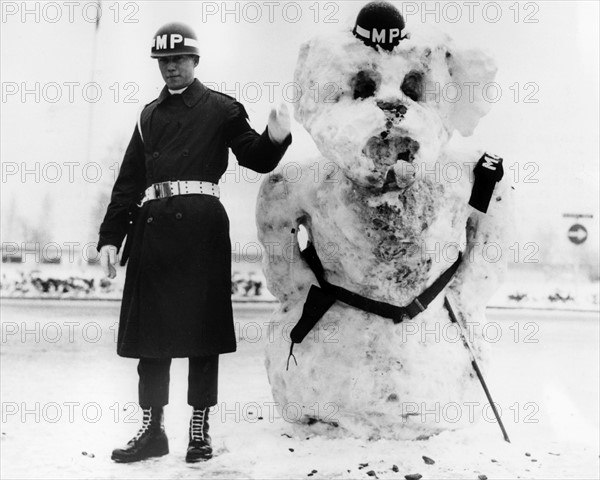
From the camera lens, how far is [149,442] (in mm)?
1470

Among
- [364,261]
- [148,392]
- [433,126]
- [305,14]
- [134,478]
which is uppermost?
[305,14]

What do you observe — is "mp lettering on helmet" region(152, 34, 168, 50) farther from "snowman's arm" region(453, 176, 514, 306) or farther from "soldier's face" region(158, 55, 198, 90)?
"snowman's arm" region(453, 176, 514, 306)

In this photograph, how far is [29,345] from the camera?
66.7 inches

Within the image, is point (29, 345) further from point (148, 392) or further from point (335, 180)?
point (335, 180)

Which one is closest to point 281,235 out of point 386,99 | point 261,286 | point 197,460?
point 261,286

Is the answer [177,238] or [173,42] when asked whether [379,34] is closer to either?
[173,42]

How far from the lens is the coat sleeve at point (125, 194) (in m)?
1.48

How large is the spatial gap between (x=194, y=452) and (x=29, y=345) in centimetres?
50

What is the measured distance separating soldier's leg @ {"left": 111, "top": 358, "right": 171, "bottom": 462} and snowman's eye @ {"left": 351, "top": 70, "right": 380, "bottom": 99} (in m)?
0.65

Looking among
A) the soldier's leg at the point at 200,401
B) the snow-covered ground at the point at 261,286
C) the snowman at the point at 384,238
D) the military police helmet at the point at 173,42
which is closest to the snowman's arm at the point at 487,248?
the snowman at the point at 384,238

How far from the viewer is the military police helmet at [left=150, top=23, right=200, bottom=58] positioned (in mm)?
1470

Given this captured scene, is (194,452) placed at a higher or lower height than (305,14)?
lower

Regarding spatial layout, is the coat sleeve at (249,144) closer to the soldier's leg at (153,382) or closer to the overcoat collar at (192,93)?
the overcoat collar at (192,93)

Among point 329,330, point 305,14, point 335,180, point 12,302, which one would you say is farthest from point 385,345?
point 12,302
